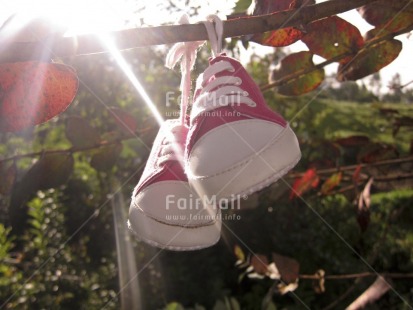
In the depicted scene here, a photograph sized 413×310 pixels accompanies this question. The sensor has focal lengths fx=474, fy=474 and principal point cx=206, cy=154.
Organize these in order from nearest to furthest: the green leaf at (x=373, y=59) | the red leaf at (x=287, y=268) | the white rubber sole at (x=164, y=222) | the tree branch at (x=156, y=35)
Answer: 1. the tree branch at (x=156, y=35)
2. the white rubber sole at (x=164, y=222)
3. the green leaf at (x=373, y=59)
4. the red leaf at (x=287, y=268)

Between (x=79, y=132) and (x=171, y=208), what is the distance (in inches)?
23.5

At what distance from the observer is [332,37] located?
3.35 feet

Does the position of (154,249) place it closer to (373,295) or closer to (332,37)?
(373,295)

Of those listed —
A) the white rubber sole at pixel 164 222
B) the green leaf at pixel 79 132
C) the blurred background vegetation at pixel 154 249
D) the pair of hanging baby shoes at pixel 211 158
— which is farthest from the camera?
the blurred background vegetation at pixel 154 249

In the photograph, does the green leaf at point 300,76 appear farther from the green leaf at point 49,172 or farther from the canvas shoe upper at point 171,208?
the green leaf at point 49,172

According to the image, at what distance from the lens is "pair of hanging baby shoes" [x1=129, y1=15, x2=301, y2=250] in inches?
29.2

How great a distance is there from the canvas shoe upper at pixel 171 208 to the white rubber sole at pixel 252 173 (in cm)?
16

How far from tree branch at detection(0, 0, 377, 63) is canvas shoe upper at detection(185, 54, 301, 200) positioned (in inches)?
4.4

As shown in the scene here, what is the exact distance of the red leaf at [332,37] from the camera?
1003 mm

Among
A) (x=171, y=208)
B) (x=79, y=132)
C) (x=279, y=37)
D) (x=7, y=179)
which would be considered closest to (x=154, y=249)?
(x=79, y=132)

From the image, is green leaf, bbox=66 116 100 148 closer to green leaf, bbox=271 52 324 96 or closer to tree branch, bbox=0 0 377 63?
green leaf, bbox=271 52 324 96

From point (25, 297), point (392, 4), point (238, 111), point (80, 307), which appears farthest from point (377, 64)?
point (80, 307)

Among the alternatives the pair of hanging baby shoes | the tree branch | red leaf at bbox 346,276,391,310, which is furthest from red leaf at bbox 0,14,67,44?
red leaf at bbox 346,276,391,310

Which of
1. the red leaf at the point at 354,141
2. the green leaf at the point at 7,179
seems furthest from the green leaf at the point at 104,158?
the red leaf at the point at 354,141
